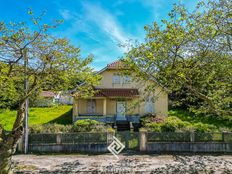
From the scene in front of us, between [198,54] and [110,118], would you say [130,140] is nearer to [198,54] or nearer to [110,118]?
[198,54]

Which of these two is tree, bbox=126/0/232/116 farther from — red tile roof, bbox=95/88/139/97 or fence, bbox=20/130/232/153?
red tile roof, bbox=95/88/139/97

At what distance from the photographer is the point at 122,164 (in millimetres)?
12266

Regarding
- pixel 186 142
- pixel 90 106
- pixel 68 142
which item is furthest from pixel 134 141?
pixel 90 106

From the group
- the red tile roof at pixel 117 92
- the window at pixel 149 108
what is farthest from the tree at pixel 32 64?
the window at pixel 149 108

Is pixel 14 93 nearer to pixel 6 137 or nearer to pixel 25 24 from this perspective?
pixel 6 137

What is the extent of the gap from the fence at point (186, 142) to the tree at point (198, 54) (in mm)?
6201

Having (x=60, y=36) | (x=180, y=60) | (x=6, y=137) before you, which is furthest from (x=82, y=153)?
(x=180, y=60)

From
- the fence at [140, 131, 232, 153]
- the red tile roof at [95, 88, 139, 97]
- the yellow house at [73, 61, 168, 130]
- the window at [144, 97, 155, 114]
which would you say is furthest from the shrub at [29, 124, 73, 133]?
the window at [144, 97, 155, 114]

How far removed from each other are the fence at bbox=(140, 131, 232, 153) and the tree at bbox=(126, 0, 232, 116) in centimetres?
620

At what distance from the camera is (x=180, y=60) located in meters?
8.68

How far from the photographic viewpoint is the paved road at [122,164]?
11234 mm

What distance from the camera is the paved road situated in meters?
11.2

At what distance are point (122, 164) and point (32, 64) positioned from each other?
A: 724 cm

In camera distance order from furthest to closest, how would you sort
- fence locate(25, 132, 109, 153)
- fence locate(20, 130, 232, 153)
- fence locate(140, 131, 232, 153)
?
fence locate(25, 132, 109, 153) < fence locate(20, 130, 232, 153) < fence locate(140, 131, 232, 153)
